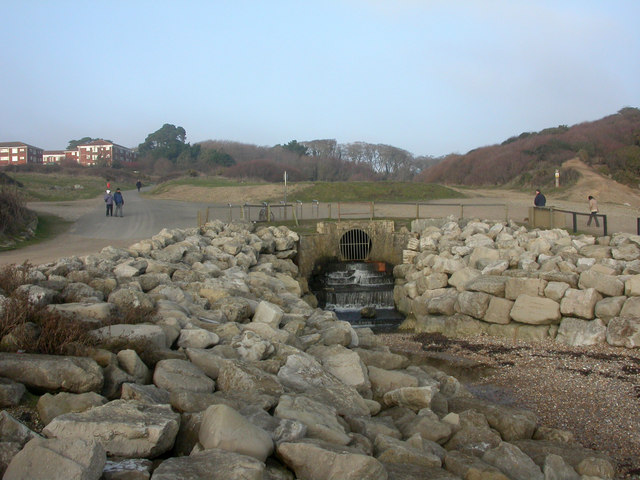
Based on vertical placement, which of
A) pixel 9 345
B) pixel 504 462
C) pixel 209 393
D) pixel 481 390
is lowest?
pixel 481 390

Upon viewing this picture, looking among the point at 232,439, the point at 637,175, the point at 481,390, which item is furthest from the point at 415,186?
the point at 232,439

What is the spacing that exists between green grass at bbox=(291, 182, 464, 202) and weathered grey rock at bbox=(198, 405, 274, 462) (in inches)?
1176

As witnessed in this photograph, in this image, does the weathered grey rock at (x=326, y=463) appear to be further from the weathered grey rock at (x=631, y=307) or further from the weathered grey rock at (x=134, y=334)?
the weathered grey rock at (x=631, y=307)

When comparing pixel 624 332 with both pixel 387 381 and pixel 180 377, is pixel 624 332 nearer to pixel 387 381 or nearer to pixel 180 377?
pixel 387 381

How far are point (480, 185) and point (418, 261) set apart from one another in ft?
90.9

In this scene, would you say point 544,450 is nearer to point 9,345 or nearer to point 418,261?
point 9,345

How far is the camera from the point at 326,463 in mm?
4203

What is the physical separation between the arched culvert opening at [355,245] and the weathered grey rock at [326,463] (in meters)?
17.4

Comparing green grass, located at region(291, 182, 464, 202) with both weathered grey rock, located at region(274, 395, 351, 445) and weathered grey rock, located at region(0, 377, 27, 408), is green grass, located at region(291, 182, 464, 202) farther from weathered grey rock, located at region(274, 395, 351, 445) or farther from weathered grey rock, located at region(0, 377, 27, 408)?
weathered grey rock, located at region(0, 377, 27, 408)

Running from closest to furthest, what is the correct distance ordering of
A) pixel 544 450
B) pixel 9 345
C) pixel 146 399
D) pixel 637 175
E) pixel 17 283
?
pixel 146 399 < pixel 9 345 < pixel 544 450 < pixel 17 283 < pixel 637 175

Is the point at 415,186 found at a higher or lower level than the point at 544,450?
higher

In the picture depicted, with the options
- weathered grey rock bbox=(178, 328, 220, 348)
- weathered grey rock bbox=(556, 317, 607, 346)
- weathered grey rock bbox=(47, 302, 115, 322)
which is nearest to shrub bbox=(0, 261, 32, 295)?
weathered grey rock bbox=(47, 302, 115, 322)

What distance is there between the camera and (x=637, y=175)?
3519cm

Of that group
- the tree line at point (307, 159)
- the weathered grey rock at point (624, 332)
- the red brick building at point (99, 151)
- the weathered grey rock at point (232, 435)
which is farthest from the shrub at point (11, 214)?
the red brick building at point (99, 151)
